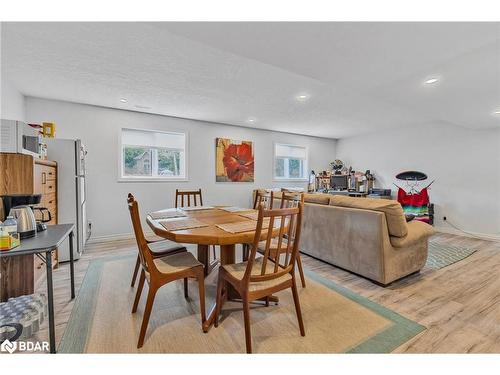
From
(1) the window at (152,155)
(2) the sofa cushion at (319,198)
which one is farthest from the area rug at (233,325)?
(1) the window at (152,155)

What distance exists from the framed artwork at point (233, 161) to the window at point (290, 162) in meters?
0.86

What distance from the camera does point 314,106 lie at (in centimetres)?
395

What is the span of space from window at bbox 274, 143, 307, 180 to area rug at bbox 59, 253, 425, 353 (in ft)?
13.6

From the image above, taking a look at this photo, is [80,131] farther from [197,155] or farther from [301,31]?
[301,31]

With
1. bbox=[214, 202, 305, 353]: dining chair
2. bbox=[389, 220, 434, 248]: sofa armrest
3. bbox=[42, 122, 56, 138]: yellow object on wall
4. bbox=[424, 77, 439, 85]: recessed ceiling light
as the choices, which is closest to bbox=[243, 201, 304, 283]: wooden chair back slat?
bbox=[214, 202, 305, 353]: dining chair

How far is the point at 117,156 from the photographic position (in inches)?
160

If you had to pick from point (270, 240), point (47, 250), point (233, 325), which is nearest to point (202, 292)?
point (233, 325)

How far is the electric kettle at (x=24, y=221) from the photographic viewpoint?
1582mm

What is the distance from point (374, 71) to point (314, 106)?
195 cm

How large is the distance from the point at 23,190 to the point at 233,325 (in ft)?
7.42

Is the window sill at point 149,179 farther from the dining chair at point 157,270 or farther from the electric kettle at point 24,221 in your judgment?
the dining chair at point 157,270

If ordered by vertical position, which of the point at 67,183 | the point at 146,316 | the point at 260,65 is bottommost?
the point at 146,316

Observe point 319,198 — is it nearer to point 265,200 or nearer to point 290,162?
point 265,200
